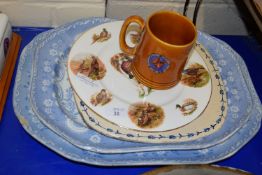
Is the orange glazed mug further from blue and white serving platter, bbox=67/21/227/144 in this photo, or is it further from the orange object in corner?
the orange object in corner

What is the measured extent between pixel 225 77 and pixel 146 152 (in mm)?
173

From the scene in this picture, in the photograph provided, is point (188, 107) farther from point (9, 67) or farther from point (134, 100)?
point (9, 67)

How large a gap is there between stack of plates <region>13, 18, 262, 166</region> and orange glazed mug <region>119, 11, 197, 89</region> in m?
0.02

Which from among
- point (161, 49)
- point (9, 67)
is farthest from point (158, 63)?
point (9, 67)

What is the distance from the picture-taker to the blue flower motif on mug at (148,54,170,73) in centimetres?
42

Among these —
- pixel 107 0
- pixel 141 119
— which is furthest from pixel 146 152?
pixel 107 0

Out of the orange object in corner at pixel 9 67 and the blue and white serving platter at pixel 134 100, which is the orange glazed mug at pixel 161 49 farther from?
the orange object in corner at pixel 9 67

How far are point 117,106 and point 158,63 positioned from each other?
72 millimetres

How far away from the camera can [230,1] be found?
24.5 inches

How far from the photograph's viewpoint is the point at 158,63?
1.41 feet

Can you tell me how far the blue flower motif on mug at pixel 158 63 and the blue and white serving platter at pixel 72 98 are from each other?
0.09 m

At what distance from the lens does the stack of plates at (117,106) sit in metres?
0.41

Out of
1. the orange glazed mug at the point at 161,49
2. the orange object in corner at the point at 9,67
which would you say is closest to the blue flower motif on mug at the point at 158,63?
the orange glazed mug at the point at 161,49

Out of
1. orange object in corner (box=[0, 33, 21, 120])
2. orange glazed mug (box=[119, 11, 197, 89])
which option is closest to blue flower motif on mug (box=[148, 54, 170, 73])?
orange glazed mug (box=[119, 11, 197, 89])
